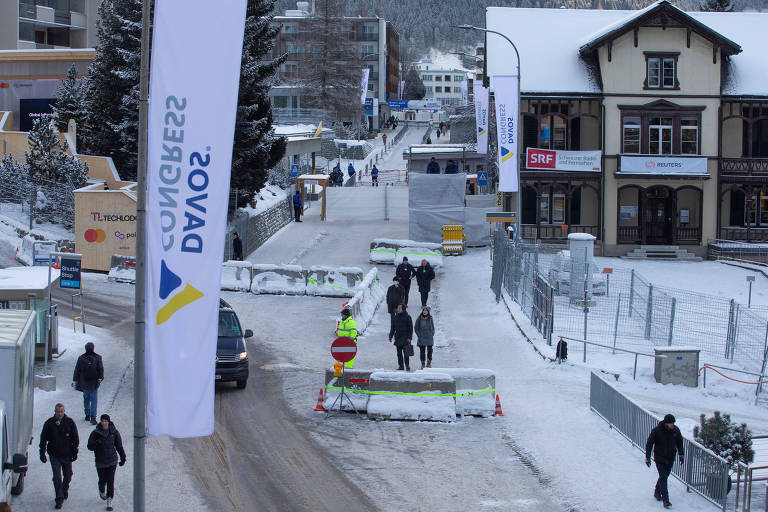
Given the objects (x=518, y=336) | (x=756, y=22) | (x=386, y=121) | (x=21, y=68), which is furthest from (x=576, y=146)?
(x=386, y=121)

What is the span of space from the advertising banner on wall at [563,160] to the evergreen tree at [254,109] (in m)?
11.7

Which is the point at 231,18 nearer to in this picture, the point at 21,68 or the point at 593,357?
the point at 593,357

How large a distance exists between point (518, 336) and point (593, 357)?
274 centimetres

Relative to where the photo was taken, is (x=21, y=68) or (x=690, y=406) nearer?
(x=690, y=406)

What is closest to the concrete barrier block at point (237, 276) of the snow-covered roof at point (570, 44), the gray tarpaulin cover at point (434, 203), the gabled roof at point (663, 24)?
the gray tarpaulin cover at point (434, 203)

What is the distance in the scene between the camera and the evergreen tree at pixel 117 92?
108ft

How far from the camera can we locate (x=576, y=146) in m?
43.0

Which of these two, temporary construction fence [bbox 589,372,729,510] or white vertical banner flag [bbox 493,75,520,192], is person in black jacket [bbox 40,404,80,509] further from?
white vertical banner flag [bbox 493,75,520,192]

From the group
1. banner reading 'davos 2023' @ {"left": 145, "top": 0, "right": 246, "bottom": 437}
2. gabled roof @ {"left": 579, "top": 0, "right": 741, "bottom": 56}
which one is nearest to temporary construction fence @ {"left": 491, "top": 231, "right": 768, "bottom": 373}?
banner reading 'davos 2023' @ {"left": 145, "top": 0, "right": 246, "bottom": 437}

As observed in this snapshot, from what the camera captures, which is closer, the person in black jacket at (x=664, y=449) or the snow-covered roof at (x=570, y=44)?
the person in black jacket at (x=664, y=449)

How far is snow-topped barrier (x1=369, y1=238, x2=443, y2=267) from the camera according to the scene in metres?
34.2

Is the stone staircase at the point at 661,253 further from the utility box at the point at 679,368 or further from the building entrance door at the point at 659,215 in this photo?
the utility box at the point at 679,368

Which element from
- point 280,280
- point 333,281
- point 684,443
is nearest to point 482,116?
point 333,281

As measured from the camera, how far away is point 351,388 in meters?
16.9
